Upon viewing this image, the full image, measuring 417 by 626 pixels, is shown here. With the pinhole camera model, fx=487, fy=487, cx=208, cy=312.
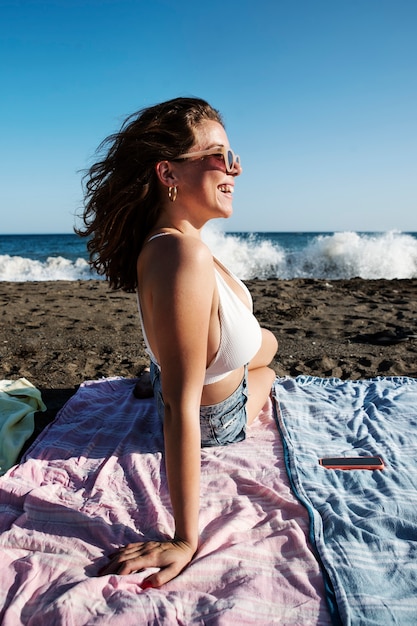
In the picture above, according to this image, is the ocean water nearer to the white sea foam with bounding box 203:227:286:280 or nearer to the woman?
the white sea foam with bounding box 203:227:286:280

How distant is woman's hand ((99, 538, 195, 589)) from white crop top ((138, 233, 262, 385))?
747 mm

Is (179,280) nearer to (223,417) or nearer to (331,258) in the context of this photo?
(223,417)

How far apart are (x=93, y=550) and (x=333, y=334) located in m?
4.21

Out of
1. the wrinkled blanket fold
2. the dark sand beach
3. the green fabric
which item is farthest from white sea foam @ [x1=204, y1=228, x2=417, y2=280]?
the green fabric

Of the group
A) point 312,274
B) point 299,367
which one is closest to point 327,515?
point 299,367

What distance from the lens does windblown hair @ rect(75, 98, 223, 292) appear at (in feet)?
6.78

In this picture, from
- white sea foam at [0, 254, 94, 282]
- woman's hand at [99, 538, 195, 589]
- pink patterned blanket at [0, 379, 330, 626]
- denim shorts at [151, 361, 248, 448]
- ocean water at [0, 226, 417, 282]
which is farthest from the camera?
white sea foam at [0, 254, 94, 282]

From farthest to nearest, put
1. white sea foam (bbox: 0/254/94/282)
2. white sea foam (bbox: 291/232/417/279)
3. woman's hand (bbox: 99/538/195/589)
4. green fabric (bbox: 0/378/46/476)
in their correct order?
white sea foam (bbox: 0/254/94/282)
white sea foam (bbox: 291/232/417/279)
green fabric (bbox: 0/378/46/476)
woman's hand (bbox: 99/538/195/589)

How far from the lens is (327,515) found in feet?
6.21

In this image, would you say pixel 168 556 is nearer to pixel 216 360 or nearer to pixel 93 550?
pixel 93 550

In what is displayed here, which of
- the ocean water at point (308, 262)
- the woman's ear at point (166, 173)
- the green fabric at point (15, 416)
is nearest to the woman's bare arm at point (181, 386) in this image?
the woman's ear at point (166, 173)

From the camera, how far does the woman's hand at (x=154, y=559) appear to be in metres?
1.58

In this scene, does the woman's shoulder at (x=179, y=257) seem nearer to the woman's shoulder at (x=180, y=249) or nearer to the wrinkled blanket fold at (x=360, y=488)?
the woman's shoulder at (x=180, y=249)

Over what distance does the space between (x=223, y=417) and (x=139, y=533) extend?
0.71 metres
